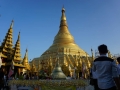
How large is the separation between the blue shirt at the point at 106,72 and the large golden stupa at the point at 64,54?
28.5 m

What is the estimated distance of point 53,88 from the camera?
10297 millimetres

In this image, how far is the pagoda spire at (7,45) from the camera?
2670 centimetres

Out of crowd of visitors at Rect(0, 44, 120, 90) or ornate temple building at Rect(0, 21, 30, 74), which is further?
ornate temple building at Rect(0, 21, 30, 74)

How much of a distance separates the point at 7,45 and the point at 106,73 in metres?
26.7

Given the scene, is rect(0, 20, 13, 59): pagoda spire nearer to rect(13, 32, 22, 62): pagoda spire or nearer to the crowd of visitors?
rect(13, 32, 22, 62): pagoda spire

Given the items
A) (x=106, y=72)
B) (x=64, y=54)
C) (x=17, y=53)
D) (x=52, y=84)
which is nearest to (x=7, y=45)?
(x=17, y=53)

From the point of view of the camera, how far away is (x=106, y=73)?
3.10 m

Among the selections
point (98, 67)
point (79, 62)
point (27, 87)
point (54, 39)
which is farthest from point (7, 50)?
point (98, 67)

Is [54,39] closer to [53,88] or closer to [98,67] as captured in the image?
[53,88]

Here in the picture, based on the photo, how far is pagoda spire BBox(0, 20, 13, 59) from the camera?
26.7 metres

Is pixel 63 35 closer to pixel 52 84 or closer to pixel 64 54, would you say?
pixel 64 54

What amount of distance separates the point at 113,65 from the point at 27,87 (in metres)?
8.69

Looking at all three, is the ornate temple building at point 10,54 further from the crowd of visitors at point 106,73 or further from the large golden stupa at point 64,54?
the crowd of visitors at point 106,73

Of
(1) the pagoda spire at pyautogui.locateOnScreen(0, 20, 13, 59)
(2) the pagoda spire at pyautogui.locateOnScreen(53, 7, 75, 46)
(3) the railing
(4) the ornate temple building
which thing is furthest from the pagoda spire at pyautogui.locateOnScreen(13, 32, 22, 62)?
(2) the pagoda spire at pyautogui.locateOnScreen(53, 7, 75, 46)
